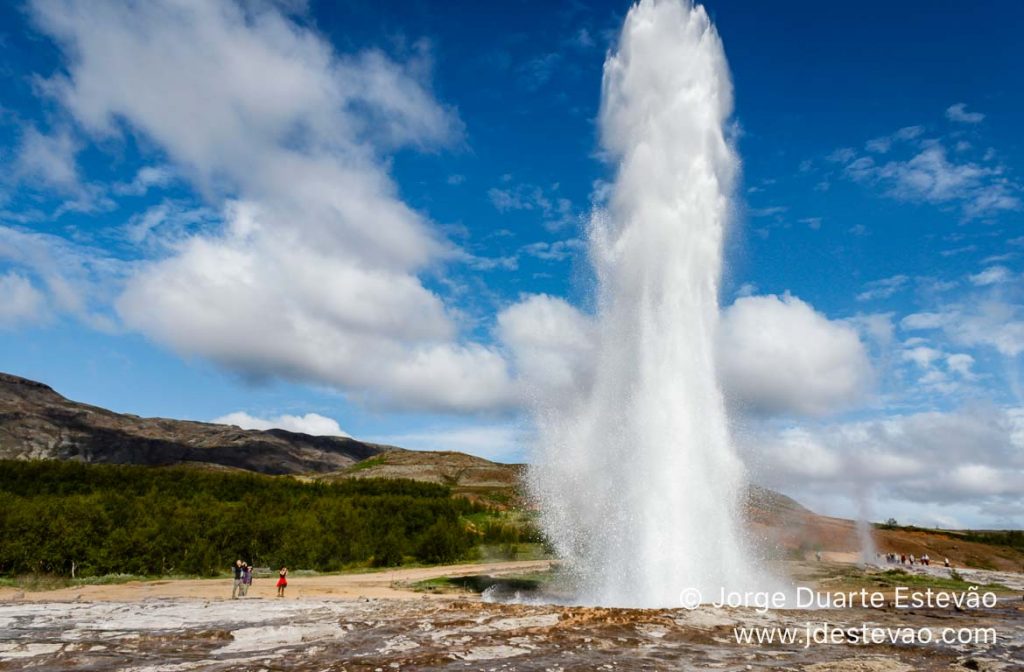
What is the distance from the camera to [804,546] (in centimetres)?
7038

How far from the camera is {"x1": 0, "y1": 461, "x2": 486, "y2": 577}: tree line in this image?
53.3 meters

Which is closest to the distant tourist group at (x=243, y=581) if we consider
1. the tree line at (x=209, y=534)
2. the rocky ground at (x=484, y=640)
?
the rocky ground at (x=484, y=640)

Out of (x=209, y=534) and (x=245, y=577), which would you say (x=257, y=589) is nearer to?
(x=245, y=577)

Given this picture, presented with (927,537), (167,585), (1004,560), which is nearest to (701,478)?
(167,585)

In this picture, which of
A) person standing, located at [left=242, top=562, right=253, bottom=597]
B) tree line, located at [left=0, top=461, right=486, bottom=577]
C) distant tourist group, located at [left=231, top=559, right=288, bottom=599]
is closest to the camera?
distant tourist group, located at [left=231, top=559, right=288, bottom=599]

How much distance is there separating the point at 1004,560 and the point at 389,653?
288 ft

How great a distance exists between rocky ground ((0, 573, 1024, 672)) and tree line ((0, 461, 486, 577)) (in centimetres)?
2912

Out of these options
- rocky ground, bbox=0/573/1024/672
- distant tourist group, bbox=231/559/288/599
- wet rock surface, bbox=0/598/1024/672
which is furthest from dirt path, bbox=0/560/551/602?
wet rock surface, bbox=0/598/1024/672

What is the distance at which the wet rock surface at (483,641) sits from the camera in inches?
640

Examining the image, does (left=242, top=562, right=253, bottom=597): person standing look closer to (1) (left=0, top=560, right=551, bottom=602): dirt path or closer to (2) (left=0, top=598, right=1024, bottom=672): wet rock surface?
(1) (left=0, top=560, right=551, bottom=602): dirt path

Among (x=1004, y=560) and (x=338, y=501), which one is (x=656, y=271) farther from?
(x=1004, y=560)

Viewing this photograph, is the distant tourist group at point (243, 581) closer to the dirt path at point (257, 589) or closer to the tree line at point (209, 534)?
the dirt path at point (257, 589)

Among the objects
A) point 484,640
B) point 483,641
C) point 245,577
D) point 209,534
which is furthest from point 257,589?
point 483,641

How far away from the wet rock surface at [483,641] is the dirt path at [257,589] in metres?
9.53
